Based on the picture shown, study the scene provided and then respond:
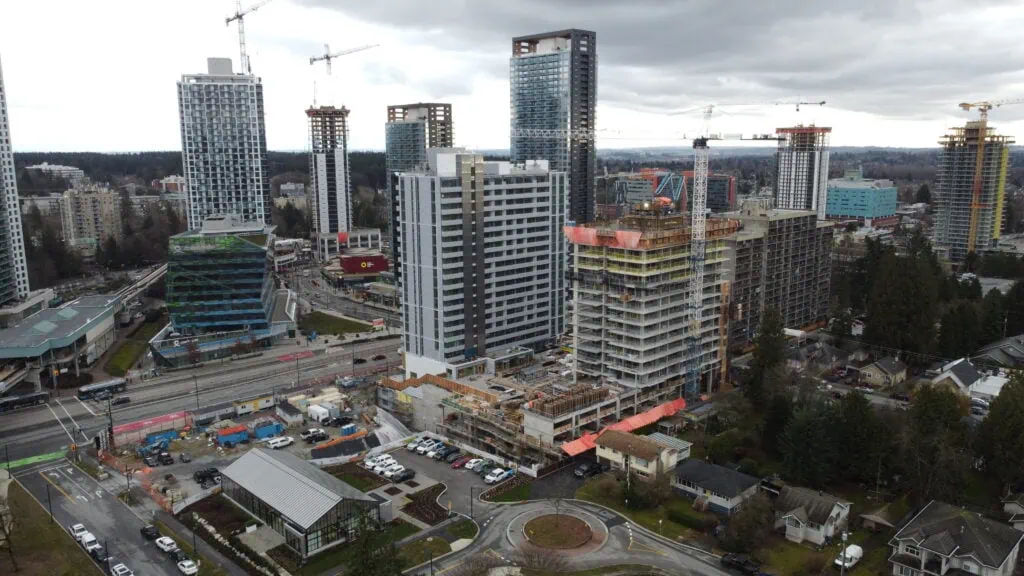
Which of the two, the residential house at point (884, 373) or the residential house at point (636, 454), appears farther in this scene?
the residential house at point (884, 373)

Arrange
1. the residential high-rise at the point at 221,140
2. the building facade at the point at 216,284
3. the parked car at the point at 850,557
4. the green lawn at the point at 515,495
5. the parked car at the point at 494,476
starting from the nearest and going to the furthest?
the parked car at the point at 850,557, the green lawn at the point at 515,495, the parked car at the point at 494,476, the building facade at the point at 216,284, the residential high-rise at the point at 221,140

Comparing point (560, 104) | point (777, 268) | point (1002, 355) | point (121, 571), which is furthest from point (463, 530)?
point (560, 104)

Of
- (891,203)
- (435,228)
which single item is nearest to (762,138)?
(435,228)

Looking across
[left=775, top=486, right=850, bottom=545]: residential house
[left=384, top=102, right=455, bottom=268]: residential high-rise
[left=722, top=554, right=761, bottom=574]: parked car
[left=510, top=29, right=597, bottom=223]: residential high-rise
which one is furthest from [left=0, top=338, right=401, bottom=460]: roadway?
[left=384, top=102, right=455, bottom=268]: residential high-rise

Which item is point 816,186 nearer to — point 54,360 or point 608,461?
point 608,461

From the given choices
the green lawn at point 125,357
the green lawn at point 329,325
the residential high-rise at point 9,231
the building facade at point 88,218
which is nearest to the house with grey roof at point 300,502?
the green lawn at point 125,357

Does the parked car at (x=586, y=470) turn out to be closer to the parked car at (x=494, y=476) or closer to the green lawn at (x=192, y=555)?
the parked car at (x=494, y=476)

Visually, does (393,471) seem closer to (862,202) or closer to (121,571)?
(121,571)
